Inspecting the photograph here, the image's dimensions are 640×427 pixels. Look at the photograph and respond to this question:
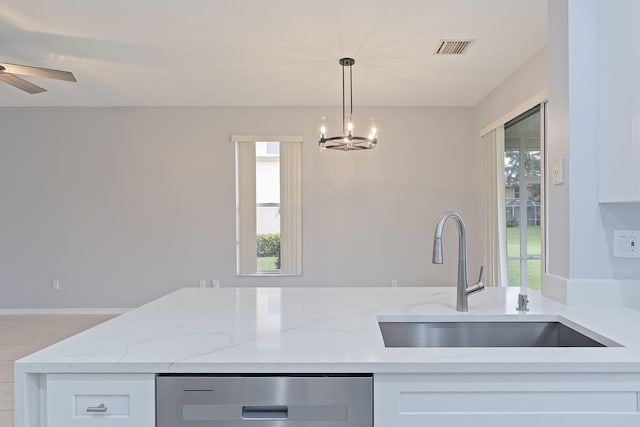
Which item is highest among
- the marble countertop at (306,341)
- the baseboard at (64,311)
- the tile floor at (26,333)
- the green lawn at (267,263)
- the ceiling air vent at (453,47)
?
the ceiling air vent at (453,47)

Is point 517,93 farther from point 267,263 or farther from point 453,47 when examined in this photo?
point 267,263

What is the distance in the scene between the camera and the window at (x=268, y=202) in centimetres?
509

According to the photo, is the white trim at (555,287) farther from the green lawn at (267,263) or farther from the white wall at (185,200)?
the green lawn at (267,263)

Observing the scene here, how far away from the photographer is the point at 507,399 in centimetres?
97

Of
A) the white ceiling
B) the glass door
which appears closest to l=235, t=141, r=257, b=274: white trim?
the white ceiling

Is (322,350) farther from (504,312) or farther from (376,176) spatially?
(376,176)

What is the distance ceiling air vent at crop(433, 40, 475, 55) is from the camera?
3.18 meters

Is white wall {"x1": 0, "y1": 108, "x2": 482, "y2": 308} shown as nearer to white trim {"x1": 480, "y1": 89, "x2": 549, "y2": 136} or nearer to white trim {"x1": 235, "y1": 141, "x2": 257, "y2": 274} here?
white trim {"x1": 235, "y1": 141, "x2": 257, "y2": 274}

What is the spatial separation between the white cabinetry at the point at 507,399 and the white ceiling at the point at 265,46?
8.08ft

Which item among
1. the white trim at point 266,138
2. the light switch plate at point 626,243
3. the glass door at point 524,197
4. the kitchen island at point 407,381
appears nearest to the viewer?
the kitchen island at point 407,381

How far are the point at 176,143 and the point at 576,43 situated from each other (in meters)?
4.58

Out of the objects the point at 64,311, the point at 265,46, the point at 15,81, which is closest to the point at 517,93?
the point at 265,46

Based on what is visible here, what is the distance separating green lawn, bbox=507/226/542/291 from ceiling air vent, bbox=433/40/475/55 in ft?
5.81

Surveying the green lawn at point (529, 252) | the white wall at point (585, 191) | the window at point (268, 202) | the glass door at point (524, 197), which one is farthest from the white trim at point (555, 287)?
the window at point (268, 202)
